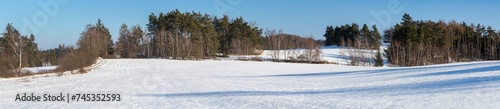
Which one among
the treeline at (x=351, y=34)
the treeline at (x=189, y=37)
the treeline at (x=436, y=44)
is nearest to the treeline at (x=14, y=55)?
the treeline at (x=189, y=37)

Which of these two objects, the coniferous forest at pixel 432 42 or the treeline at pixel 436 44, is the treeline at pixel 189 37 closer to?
the coniferous forest at pixel 432 42

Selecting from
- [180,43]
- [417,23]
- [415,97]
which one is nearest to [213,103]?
[415,97]

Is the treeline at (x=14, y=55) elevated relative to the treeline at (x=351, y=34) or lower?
lower

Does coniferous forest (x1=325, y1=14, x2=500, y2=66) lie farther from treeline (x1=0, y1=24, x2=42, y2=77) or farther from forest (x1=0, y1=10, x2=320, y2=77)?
treeline (x1=0, y1=24, x2=42, y2=77)

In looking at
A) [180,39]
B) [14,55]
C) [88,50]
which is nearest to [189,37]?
[180,39]

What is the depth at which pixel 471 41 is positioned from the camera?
7719 centimetres

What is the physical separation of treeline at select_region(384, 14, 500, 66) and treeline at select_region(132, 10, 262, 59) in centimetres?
2893

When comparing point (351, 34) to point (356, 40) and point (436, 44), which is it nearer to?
point (356, 40)

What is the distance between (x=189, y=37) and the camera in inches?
3014

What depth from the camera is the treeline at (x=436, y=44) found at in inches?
2414

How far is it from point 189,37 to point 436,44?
135 feet

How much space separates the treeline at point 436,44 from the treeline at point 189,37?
2893 centimetres

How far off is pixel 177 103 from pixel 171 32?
6872cm

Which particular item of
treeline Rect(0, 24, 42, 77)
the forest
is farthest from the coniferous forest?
treeline Rect(0, 24, 42, 77)
